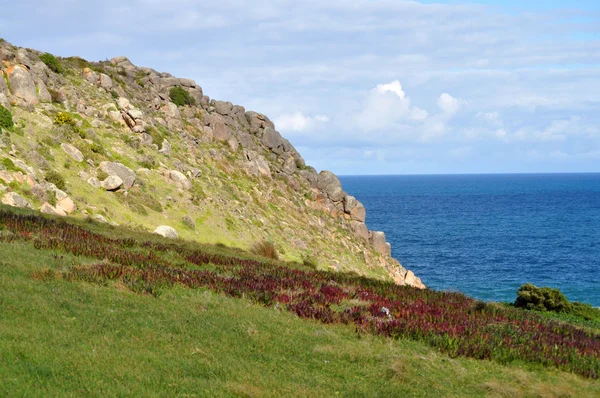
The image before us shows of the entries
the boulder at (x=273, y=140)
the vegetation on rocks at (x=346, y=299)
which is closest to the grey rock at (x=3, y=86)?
the vegetation on rocks at (x=346, y=299)

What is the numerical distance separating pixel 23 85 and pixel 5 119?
8.02 meters

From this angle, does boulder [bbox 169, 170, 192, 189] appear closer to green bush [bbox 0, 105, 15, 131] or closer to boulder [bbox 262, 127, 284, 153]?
green bush [bbox 0, 105, 15, 131]

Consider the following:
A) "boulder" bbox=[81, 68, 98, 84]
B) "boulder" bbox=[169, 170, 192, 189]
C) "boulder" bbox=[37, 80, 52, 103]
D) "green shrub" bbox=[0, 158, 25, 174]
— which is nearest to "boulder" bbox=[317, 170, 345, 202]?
"boulder" bbox=[169, 170, 192, 189]

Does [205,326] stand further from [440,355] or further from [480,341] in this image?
[480,341]

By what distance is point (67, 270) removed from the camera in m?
17.1

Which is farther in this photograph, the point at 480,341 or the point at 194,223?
the point at 194,223

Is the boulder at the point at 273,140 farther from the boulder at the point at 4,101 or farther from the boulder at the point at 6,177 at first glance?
the boulder at the point at 6,177

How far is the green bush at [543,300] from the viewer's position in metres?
29.1

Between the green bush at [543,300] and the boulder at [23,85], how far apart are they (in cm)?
4086

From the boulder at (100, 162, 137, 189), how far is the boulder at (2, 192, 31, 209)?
36.1 ft

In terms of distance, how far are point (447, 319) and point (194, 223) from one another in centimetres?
3187

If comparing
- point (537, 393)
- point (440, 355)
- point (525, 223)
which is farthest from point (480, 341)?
point (525, 223)

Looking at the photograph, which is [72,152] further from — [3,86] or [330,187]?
[330,187]

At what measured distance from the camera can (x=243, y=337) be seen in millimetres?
13070
